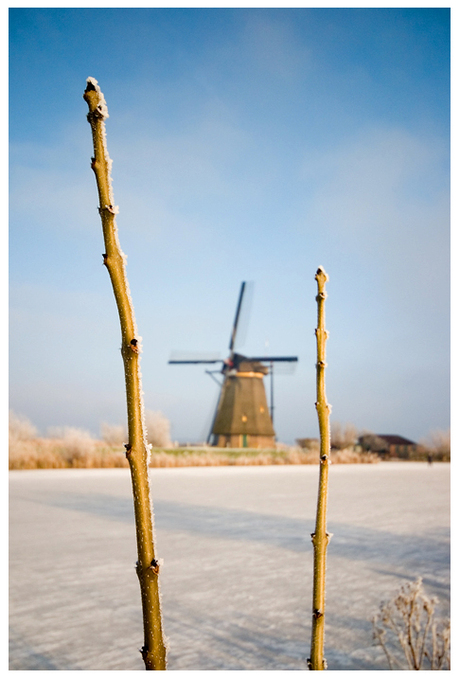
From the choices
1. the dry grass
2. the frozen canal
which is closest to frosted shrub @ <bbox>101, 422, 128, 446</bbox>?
the dry grass

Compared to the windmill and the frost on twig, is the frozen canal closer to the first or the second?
the frost on twig

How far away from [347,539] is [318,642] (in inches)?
258

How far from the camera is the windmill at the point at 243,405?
2928cm

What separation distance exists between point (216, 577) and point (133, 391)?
16.1 feet

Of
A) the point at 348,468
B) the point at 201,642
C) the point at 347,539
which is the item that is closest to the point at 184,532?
the point at 347,539

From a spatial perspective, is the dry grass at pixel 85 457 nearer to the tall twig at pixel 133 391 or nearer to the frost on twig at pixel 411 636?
the frost on twig at pixel 411 636

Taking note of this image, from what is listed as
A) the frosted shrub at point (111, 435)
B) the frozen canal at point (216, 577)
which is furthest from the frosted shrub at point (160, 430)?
the frozen canal at point (216, 577)

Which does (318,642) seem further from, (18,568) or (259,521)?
(259,521)

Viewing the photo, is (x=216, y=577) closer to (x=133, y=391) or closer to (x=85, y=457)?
(x=133, y=391)

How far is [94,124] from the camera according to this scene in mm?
433

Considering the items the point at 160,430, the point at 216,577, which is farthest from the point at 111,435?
the point at 216,577

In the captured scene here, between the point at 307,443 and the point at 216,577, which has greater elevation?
the point at 216,577

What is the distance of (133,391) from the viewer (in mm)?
445

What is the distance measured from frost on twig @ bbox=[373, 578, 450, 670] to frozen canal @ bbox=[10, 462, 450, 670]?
0.45 ft
